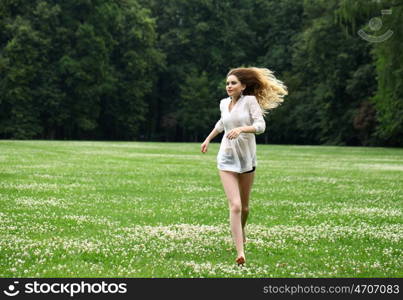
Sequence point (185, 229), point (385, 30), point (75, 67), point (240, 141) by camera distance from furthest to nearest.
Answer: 1. point (75, 67)
2. point (385, 30)
3. point (185, 229)
4. point (240, 141)

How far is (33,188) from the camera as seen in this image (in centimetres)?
1955

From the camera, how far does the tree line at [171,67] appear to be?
258 feet

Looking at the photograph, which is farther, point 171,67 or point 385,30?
point 171,67

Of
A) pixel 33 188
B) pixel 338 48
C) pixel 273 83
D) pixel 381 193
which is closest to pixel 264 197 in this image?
pixel 381 193

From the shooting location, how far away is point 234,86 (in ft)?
32.3

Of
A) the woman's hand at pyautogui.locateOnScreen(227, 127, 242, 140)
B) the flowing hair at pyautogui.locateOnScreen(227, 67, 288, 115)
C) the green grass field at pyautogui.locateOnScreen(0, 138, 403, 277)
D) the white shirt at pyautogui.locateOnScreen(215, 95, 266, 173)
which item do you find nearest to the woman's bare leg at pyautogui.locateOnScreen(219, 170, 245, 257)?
the white shirt at pyautogui.locateOnScreen(215, 95, 266, 173)

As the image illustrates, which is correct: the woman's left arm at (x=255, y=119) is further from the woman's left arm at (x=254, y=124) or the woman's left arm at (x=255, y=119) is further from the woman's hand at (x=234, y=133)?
the woman's hand at (x=234, y=133)

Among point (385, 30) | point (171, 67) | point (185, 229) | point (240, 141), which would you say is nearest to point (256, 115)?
point (240, 141)

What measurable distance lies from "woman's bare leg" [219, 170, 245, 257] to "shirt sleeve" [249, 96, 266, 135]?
81cm

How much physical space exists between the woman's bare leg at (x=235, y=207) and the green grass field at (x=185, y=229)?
13.6 inches

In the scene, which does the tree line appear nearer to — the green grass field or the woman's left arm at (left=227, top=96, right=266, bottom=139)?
the green grass field

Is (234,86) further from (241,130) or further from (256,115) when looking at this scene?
(241,130)

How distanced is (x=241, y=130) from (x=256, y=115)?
535 millimetres

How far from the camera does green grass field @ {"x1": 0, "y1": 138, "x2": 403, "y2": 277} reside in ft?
29.6
